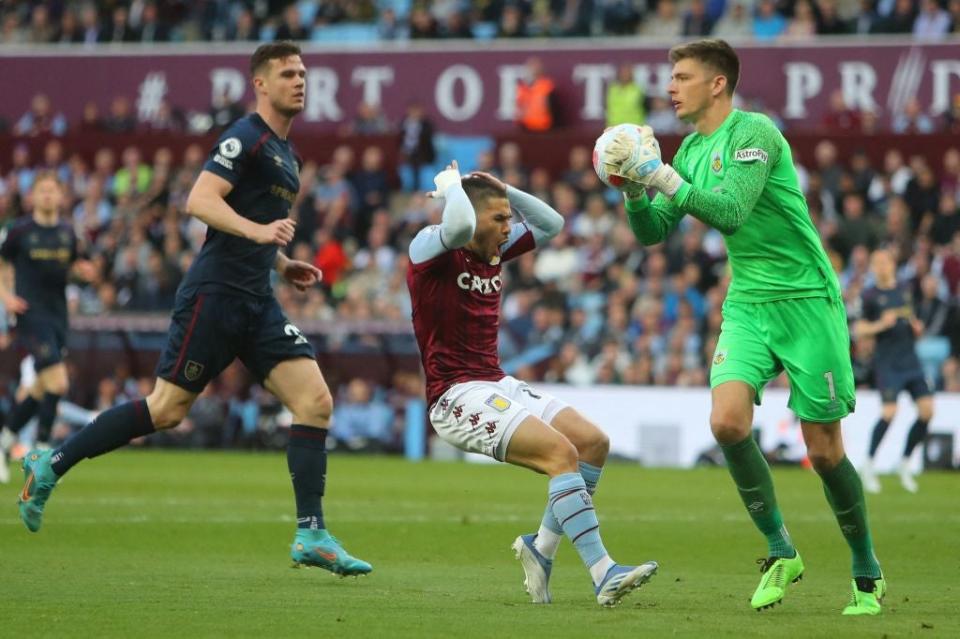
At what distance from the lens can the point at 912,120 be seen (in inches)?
938

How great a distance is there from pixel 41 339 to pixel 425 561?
24.1 feet

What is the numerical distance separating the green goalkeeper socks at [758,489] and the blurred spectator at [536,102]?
59.5 ft

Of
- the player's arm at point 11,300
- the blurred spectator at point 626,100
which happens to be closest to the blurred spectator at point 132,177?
the blurred spectator at point 626,100

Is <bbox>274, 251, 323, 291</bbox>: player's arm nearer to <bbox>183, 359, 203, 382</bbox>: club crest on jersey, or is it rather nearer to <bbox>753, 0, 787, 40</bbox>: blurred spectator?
<bbox>183, 359, 203, 382</bbox>: club crest on jersey

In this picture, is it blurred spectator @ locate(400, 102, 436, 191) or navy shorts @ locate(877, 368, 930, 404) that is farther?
blurred spectator @ locate(400, 102, 436, 191)

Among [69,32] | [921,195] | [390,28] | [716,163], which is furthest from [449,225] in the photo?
[69,32]

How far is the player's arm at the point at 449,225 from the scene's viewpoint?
777cm

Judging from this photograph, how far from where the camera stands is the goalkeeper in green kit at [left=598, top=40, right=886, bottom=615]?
7867 millimetres

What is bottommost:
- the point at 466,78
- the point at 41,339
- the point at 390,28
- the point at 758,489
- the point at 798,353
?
the point at 41,339

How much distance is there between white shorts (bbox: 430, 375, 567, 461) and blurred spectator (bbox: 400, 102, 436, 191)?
713 inches

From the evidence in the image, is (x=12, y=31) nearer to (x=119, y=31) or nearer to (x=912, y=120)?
(x=119, y=31)

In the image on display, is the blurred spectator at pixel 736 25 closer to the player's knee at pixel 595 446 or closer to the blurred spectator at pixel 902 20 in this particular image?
the blurred spectator at pixel 902 20

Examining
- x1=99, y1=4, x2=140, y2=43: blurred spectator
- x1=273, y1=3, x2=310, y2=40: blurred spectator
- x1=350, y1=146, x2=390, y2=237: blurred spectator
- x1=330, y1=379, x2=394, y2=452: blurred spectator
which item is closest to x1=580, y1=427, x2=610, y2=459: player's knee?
x1=330, y1=379, x2=394, y2=452: blurred spectator

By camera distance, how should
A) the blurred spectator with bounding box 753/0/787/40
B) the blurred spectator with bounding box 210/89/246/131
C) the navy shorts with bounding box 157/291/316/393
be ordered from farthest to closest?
the blurred spectator with bounding box 210/89/246/131 → the blurred spectator with bounding box 753/0/787/40 → the navy shorts with bounding box 157/291/316/393
